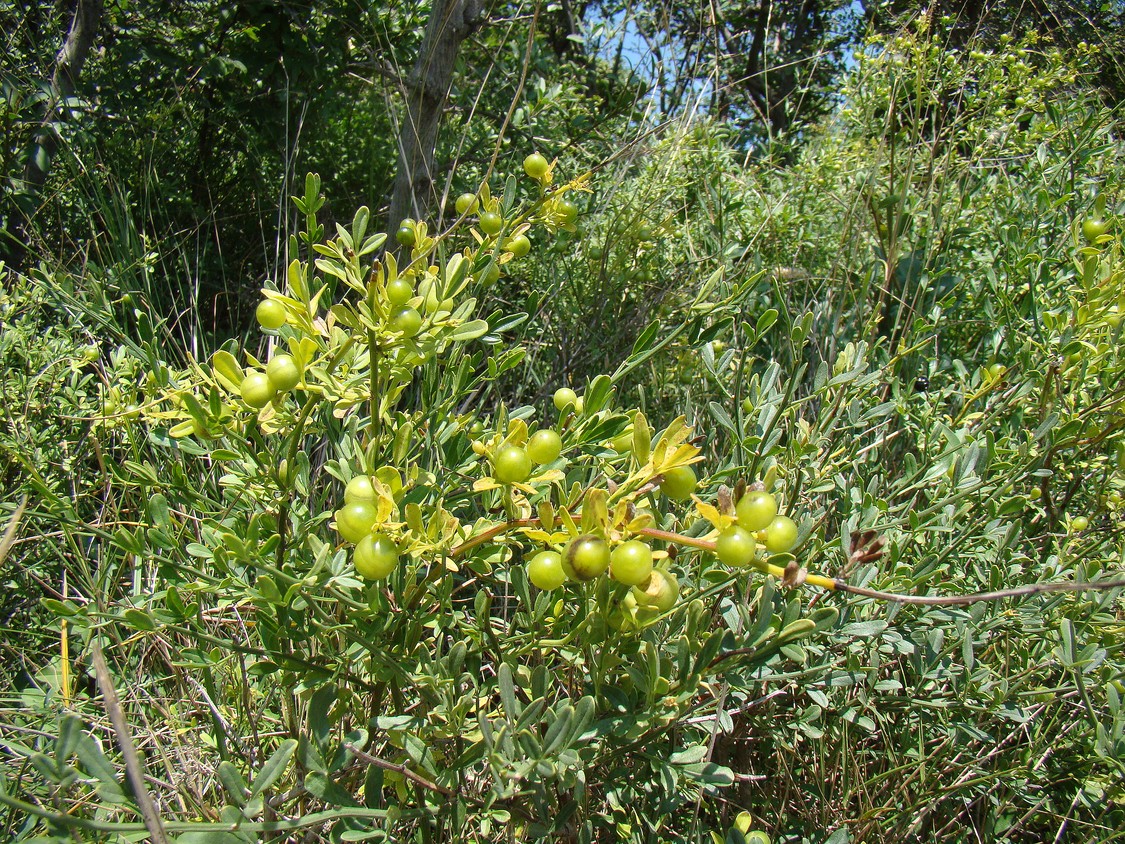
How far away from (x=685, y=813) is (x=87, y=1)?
235 centimetres

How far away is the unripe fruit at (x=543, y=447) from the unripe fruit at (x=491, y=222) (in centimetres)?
38

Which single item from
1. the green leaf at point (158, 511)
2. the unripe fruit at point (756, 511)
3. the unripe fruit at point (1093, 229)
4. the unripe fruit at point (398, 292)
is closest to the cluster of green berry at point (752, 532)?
the unripe fruit at point (756, 511)

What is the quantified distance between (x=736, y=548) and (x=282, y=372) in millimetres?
421

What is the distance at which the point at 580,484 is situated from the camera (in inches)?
31.4

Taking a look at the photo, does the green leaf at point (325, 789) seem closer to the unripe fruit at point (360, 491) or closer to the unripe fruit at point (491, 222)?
the unripe fruit at point (360, 491)

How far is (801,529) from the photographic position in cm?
76

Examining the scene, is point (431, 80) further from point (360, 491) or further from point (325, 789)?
point (325, 789)

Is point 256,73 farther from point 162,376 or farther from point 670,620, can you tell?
point 670,620

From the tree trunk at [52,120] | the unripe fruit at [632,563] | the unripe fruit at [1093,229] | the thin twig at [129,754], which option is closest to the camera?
the thin twig at [129,754]

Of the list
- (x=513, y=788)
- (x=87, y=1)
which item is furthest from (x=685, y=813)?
(x=87, y=1)

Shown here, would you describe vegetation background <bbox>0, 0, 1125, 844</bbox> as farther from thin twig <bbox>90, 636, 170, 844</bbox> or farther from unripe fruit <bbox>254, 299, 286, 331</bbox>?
unripe fruit <bbox>254, 299, 286, 331</bbox>

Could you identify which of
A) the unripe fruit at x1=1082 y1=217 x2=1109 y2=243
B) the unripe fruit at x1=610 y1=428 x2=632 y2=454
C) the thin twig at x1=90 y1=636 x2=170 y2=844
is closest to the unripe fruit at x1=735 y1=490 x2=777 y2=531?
the unripe fruit at x1=610 y1=428 x2=632 y2=454

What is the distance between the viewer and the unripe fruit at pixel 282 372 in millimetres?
670

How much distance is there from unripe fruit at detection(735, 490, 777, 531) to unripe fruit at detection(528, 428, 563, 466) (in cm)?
18
